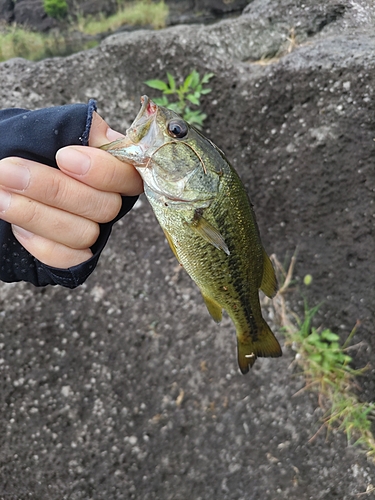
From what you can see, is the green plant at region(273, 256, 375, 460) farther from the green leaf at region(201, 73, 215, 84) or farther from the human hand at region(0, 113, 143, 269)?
the human hand at region(0, 113, 143, 269)

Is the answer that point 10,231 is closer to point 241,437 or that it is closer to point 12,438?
point 12,438

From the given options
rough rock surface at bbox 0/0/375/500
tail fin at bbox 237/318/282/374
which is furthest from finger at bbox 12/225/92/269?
rough rock surface at bbox 0/0/375/500

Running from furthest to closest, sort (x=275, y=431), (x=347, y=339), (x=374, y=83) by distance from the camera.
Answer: (x=347, y=339) → (x=275, y=431) → (x=374, y=83)

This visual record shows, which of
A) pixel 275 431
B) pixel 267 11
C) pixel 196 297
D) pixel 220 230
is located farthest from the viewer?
pixel 267 11

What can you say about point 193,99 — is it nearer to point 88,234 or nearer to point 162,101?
point 162,101

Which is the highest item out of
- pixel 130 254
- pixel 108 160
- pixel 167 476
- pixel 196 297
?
pixel 108 160

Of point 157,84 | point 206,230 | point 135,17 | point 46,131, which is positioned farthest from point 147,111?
point 135,17

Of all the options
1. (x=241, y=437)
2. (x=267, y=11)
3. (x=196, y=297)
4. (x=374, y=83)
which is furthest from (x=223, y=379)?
(x=267, y=11)
